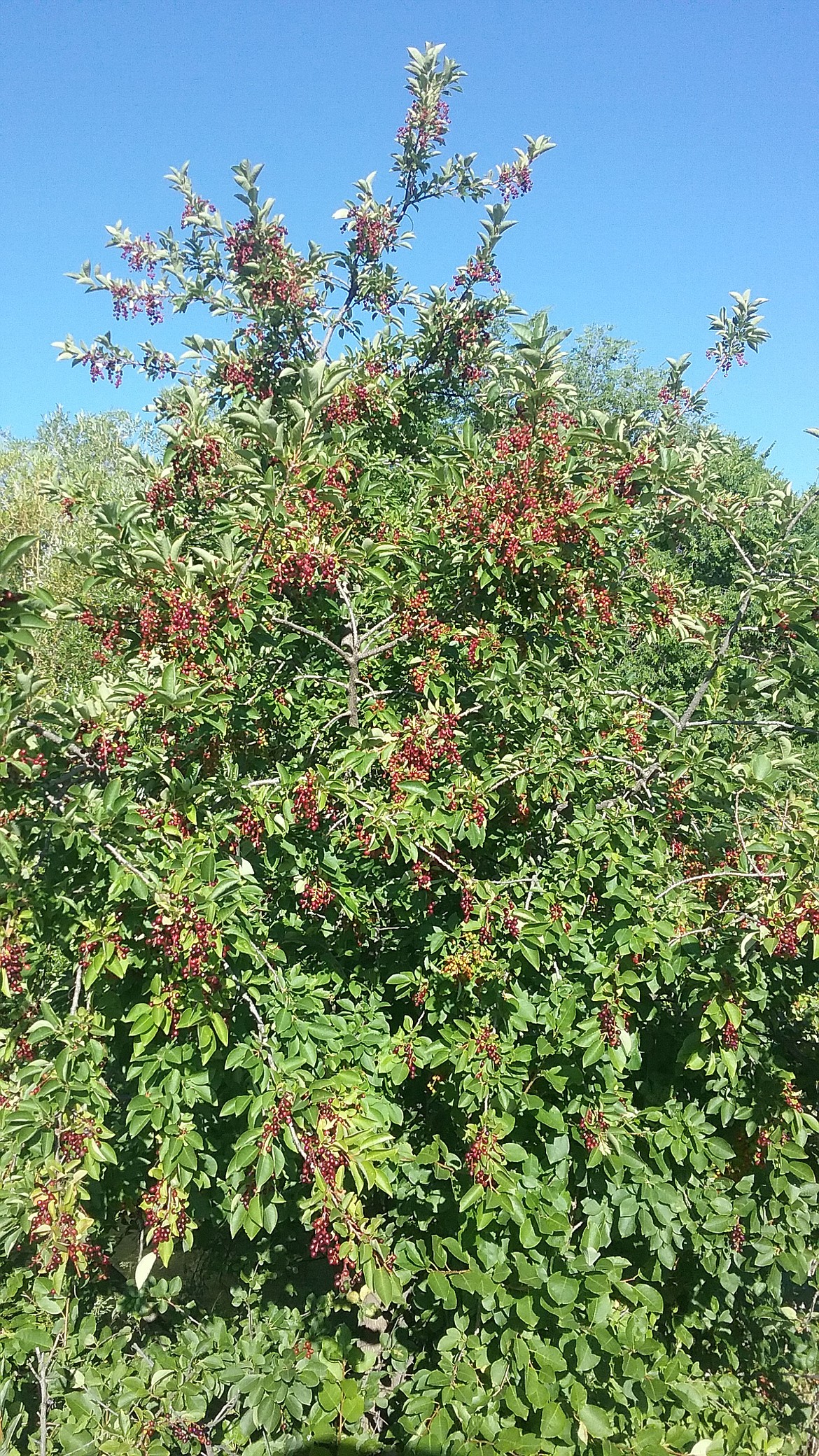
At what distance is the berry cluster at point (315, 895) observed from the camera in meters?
2.47

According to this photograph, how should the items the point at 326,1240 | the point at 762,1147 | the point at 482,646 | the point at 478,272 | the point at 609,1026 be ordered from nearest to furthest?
the point at 326,1240, the point at 609,1026, the point at 482,646, the point at 762,1147, the point at 478,272

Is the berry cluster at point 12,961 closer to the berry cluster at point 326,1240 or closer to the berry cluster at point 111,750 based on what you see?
the berry cluster at point 111,750

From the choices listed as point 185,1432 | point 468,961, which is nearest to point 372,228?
point 468,961

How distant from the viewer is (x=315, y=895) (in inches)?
97.3

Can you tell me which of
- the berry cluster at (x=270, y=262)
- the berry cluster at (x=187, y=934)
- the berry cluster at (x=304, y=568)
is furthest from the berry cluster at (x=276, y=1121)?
the berry cluster at (x=270, y=262)

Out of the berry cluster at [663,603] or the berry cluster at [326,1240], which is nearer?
the berry cluster at [326,1240]

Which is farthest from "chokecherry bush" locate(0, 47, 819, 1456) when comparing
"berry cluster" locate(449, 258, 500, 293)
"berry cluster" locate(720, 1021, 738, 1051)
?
"berry cluster" locate(449, 258, 500, 293)

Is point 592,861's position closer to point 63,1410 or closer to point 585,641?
point 585,641

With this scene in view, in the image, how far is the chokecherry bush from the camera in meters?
2.23

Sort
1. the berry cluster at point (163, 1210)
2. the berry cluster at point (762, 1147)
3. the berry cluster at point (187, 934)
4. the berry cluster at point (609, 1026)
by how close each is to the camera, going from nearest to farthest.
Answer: the berry cluster at point (187, 934)
the berry cluster at point (163, 1210)
the berry cluster at point (609, 1026)
the berry cluster at point (762, 1147)

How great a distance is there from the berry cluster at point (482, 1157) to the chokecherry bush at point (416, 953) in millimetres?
18

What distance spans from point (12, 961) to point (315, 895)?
2.66 ft

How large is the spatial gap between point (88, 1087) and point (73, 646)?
33.8 feet

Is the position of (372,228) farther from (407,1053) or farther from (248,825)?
(407,1053)
